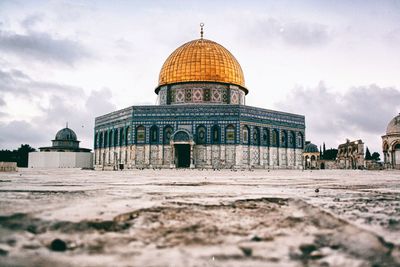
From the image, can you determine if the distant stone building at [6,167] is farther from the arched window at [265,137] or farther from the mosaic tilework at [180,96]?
the arched window at [265,137]

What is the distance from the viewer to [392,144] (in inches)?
1480

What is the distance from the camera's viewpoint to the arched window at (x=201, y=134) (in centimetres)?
2919

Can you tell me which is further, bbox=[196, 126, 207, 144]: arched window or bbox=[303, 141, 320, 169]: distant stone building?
bbox=[303, 141, 320, 169]: distant stone building

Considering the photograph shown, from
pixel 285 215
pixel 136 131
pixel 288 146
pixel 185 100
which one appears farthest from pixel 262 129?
pixel 285 215

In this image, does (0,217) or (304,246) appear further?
(0,217)

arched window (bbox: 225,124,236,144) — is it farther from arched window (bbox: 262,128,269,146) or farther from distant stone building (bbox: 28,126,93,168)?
distant stone building (bbox: 28,126,93,168)

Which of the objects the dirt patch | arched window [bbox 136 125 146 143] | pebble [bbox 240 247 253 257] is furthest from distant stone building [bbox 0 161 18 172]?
arched window [bbox 136 125 146 143]

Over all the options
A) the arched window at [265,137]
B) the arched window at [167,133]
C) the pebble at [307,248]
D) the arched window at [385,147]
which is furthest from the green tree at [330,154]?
the pebble at [307,248]

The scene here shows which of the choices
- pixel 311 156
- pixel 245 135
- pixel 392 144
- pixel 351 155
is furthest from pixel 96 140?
pixel 311 156

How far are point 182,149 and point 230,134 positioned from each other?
4221mm

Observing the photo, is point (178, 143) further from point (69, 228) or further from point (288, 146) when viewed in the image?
point (69, 228)

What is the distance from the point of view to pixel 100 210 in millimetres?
2256

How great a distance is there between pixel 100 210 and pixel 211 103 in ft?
97.0

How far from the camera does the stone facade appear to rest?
28.7 metres
